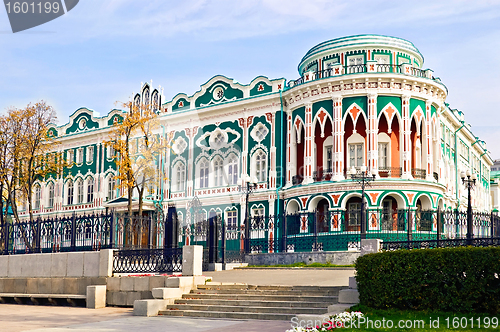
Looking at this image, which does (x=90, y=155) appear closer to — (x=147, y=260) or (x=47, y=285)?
(x=47, y=285)

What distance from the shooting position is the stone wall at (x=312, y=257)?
890 inches

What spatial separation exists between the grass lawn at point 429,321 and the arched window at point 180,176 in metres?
28.3

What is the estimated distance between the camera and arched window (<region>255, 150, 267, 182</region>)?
3509 cm

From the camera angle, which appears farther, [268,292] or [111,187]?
[111,187]

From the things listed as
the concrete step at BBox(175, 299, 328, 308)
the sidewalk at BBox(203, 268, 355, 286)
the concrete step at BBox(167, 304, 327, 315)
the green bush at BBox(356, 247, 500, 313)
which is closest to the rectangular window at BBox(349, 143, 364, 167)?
the sidewalk at BBox(203, 268, 355, 286)

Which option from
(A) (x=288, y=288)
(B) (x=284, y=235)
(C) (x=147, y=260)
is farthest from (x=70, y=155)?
(A) (x=288, y=288)

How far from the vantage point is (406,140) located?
31078 mm

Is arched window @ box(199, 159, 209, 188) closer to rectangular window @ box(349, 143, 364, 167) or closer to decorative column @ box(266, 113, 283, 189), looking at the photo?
decorative column @ box(266, 113, 283, 189)

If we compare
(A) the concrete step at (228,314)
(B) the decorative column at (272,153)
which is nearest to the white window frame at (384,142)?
(B) the decorative column at (272,153)

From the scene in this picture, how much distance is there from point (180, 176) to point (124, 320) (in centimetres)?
2577

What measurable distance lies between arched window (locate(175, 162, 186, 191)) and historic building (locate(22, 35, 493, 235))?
0.07 m

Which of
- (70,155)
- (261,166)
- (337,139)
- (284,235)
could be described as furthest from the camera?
(70,155)

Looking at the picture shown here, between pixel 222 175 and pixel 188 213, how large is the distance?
316cm

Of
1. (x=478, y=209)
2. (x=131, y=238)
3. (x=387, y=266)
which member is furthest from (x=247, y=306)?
(x=478, y=209)
